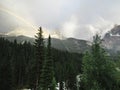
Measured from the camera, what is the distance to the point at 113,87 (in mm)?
55250

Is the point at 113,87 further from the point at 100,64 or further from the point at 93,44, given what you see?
the point at 93,44

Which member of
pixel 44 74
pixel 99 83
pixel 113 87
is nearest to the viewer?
pixel 99 83

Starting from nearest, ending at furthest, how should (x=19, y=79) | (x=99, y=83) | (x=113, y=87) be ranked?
1. (x=99, y=83)
2. (x=113, y=87)
3. (x=19, y=79)

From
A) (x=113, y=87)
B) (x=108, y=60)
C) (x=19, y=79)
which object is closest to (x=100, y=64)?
(x=108, y=60)

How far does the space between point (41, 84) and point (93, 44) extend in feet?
49.5

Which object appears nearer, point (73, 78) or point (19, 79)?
point (73, 78)

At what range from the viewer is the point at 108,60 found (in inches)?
2126

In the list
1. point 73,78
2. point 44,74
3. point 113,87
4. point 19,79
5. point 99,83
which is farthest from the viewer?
point 19,79

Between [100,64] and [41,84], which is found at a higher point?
[100,64]

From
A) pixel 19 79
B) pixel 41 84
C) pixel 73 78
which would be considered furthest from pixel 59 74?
pixel 41 84

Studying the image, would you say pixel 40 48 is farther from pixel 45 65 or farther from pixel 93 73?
pixel 93 73

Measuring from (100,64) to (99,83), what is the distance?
3.85m

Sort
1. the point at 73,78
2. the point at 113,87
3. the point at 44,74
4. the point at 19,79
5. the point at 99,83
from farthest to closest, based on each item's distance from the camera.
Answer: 1. the point at 19,79
2. the point at 73,78
3. the point at 44,74
4. the point at 113,87
5. the point at 99,83

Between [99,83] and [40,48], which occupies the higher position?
[40,48]
